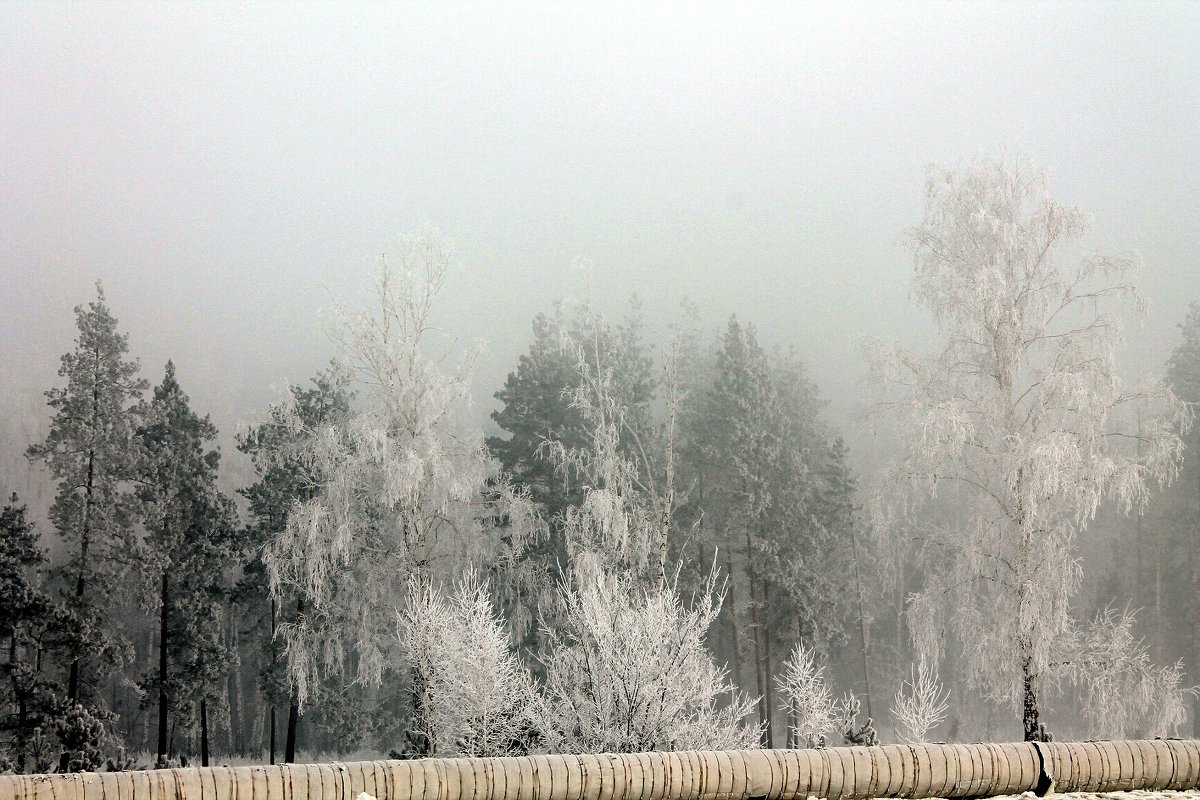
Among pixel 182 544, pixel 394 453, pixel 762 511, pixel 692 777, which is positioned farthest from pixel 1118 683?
pixel 182 544

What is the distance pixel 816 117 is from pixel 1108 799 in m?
25.6

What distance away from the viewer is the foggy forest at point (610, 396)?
41.7 feet

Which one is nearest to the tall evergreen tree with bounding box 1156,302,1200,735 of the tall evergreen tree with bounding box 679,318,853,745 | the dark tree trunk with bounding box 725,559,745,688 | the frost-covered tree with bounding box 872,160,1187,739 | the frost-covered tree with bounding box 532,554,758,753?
the tall evergreen tree with bounding box 679,318,853,745

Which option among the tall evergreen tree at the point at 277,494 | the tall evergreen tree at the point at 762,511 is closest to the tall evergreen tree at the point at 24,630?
the tall evergreen tree at the point at 277,494

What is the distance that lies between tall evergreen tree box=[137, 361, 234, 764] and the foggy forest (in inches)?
3.7

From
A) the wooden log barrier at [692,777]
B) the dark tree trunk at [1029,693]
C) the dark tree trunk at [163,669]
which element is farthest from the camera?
the dark tree trunk at [163,669]

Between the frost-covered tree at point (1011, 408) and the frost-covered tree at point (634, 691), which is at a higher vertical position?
the frost-covered tree at point (1011, 408)

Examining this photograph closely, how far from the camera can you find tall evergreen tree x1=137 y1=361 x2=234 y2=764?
1681cm

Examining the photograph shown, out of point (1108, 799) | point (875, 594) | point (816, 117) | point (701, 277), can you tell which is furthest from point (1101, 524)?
point (1108, 799)

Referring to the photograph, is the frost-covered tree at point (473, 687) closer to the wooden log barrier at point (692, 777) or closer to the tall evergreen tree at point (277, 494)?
the wooden log barrier at point (692, 777)

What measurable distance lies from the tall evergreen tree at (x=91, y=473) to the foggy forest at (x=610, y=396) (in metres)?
0.08

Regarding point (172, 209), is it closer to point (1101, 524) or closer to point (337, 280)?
point (337, 280)

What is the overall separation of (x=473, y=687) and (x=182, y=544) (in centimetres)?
1004

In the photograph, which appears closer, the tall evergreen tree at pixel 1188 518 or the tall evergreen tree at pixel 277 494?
the tall evergreen tree at pixel 277 494
